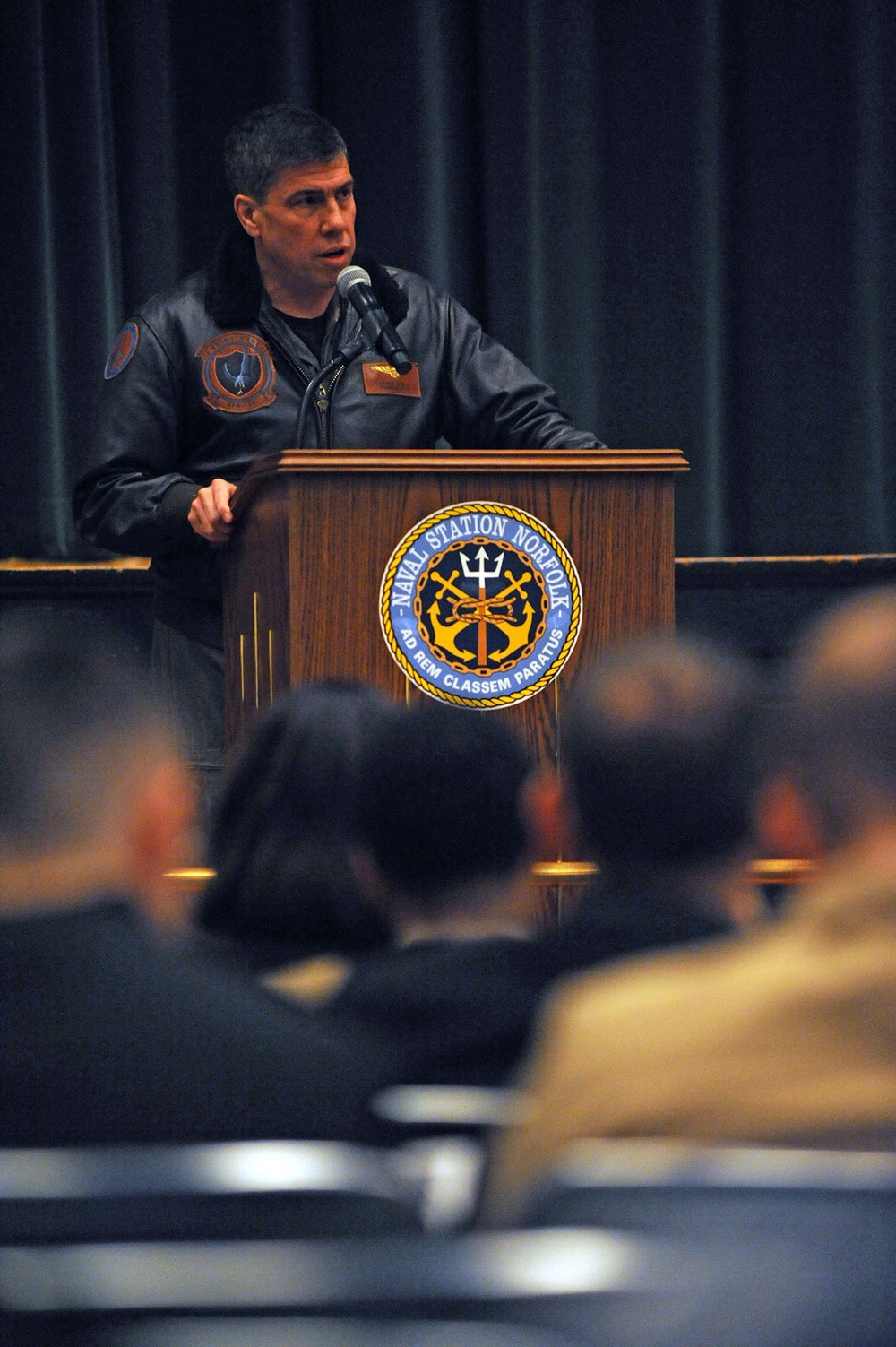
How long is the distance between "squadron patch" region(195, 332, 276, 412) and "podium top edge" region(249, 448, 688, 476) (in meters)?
0.61

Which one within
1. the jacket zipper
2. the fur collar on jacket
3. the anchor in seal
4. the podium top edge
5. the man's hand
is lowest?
the anchor in seal

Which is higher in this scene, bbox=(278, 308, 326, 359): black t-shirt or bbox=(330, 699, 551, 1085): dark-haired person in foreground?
bbox=(278, 308, 326, 359): black t-shirt

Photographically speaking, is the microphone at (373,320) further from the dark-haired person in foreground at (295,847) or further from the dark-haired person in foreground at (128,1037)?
the dark-haired person in foreground at (128,1037)

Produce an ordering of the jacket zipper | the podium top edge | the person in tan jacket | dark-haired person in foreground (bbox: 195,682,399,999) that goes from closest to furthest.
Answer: the person in tan jacket → dark-haired person in foreground (bbox: 195,682,399,999) → the podium top edge → the jacket zipper

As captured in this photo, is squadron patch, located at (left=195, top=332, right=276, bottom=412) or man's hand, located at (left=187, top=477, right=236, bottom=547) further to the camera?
squadron patch, located at (left=195, top=332, right=276, bottom=412)

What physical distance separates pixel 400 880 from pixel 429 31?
321cm

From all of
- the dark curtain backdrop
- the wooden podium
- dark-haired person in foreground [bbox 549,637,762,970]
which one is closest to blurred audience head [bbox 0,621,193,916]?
dark-haired person in foreground [bbox 549,637,762,970]

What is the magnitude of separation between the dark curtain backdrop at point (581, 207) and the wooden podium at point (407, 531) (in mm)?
1696

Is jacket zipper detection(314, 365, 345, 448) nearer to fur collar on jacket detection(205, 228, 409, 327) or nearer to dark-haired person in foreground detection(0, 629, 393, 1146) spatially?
fur collar on jacket detection(205, 228, 409, 327)

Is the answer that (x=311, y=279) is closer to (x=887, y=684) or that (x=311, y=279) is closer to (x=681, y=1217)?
(x=887, y=684)

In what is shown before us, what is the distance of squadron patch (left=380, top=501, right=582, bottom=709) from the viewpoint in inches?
86.4

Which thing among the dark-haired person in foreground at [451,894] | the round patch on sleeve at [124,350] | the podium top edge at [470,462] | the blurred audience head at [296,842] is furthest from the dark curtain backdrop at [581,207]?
the dark-haired person in foreground at [451,894]

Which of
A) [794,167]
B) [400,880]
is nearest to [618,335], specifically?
[794,167]

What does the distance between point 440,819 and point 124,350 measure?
77.3 inches
